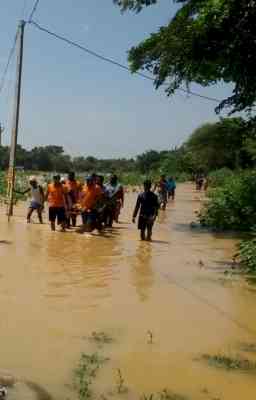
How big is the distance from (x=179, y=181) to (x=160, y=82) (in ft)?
240

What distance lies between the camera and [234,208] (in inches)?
731

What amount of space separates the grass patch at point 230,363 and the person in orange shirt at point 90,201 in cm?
993

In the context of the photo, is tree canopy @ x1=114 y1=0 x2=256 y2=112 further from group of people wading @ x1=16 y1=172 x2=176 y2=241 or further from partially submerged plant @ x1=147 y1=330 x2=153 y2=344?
partially submerged plant @ x1=147 y1=330 x2=153 y2=344

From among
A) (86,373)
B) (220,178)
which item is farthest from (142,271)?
(220,178)

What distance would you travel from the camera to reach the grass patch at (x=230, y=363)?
19.0 ft

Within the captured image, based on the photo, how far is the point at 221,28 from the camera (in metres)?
10.3

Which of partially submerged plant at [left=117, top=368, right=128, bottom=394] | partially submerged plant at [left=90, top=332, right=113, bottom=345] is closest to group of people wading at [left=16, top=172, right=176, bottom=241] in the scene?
partially submerged plant at [left=90, top=332, right=113, bottom=345]

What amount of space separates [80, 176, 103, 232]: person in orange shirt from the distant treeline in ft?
13.6

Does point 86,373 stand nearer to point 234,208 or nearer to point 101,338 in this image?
point 101,338

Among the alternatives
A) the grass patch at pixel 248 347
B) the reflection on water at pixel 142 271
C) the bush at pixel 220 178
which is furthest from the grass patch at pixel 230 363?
the bush at pixel 220 178

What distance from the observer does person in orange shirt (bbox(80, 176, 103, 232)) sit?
51.9 ft

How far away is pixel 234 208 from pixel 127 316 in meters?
11.6

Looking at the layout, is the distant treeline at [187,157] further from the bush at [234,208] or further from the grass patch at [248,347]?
the grass patch at [248,347]

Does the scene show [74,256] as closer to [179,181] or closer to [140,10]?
[140,10]
